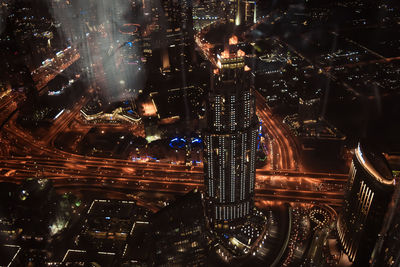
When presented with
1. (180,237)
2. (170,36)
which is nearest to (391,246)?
(180,237)

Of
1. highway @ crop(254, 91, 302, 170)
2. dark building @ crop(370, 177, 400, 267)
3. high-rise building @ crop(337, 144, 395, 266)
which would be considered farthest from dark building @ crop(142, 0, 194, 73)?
dark building @ crop(370, 177, 400, 267)

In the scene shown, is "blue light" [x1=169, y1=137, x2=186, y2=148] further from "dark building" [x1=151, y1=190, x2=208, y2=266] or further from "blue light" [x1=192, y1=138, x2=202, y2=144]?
"dark building" [x1=151, y1=190, x2=208, y2=266]

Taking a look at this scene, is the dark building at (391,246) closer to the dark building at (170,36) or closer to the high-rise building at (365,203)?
the high-rise building at (365,203)

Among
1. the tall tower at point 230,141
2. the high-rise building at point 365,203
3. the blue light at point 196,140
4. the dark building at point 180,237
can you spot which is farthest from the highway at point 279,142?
the dark building at point 180,237

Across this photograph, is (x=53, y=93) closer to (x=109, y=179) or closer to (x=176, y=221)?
(x=109, y=179)

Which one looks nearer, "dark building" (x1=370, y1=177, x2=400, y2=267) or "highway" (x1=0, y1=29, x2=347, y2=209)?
"dark building" (x1=370, y1=177, x2=400, y2=267)

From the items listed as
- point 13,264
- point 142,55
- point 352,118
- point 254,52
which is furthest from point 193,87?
point 13,264
